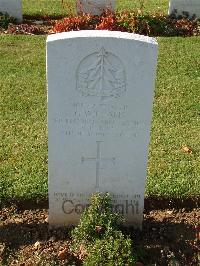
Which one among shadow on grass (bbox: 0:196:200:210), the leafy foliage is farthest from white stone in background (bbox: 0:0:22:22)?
shadow on grass (bbox: 0:196:200:210)

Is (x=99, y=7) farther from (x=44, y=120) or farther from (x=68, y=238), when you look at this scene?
(x=68, y=238)

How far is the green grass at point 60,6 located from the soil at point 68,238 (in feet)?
23.3

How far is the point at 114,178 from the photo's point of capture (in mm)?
4418

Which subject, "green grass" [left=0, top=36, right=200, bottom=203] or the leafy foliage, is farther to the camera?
the leafy foliage

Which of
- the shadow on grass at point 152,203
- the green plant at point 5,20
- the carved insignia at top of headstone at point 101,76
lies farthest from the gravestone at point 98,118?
the green plant at point 5,20

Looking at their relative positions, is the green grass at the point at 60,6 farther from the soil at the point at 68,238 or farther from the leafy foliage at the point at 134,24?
the soil at the point at 68,238

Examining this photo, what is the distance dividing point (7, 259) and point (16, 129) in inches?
92.0

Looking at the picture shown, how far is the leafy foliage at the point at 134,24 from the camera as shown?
9773 millimetres

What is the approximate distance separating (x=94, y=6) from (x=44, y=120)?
4897mm

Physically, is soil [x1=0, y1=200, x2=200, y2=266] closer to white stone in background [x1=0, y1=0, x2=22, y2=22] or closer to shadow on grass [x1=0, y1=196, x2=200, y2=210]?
shadow on grass [x1=0, y1=196, x2=200, y2=210]

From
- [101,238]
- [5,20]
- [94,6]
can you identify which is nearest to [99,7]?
[94,6]

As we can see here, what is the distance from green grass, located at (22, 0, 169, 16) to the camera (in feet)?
37.3

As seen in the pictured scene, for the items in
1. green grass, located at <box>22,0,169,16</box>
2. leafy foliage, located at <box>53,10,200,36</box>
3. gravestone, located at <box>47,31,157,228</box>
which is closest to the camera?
gravestone, located at <box>47,31,157,228</box>

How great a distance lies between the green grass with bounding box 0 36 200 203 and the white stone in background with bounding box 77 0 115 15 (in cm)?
152
